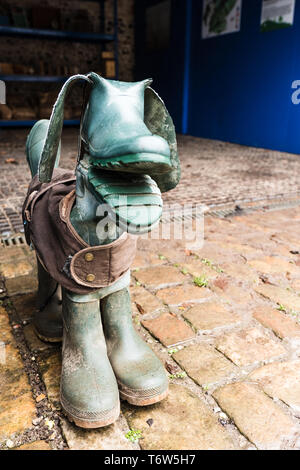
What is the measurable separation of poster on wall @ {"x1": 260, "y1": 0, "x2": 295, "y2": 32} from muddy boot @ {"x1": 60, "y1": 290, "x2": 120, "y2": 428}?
19.3 ft

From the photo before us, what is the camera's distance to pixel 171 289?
205 cm

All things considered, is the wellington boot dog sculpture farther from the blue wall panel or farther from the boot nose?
the blue wall panel

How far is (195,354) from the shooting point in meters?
1.54

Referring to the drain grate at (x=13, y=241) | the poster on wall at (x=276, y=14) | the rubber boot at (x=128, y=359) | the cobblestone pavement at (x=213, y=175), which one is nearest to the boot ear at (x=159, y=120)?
the rubber boot at (x=128, y=359)

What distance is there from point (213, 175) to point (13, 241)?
8.89ft

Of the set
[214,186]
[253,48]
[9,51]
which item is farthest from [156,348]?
[9,51]

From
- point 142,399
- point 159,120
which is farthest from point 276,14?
point 142,399

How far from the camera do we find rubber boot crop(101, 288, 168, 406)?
123 centimetres

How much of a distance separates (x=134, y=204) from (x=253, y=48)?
21.1 feet

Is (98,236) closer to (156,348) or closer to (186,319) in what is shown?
(156,348)

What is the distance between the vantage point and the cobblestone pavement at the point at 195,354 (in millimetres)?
1165

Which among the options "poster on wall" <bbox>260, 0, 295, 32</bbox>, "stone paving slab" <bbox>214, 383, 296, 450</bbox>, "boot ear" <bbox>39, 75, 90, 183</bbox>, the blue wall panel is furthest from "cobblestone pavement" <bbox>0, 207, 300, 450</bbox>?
"poster on wall" <bbox>260, 0, 295, 32</bbox>

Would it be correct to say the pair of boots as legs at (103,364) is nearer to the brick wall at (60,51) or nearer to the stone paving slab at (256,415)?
the stone paving slab at (256,415)

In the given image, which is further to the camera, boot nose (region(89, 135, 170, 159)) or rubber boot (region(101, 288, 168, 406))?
rubber boot (region(101, 288, 168, 406))
